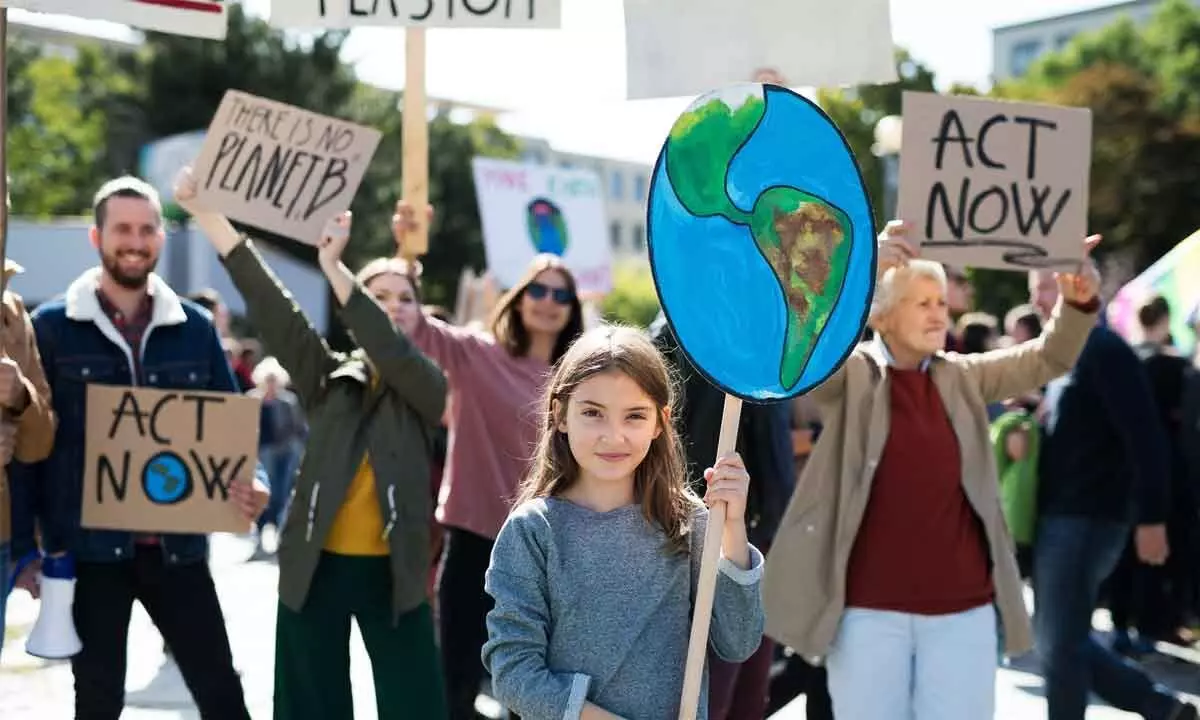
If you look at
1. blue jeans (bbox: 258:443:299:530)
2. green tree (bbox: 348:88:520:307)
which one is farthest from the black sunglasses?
green tree (bbox: 348:88:520:307)

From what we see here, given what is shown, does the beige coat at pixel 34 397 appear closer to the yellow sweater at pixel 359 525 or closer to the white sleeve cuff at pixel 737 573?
the yellow sweater at pixel 359 525

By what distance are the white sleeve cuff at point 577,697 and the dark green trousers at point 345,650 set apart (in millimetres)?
1997

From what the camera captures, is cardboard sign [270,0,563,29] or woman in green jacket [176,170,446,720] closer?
woman in green jacket [176,170,446,720]

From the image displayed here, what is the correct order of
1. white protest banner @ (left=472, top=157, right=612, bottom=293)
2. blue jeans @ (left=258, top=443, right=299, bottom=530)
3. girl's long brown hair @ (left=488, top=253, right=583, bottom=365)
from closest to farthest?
girl's long brown hair @ (left=488, top=253, right=583, bottom=365) < white protest banner @ (left=472, top=157, right=612, bottom=293) < blue jeans @ (left=258, top=443, right=299, bottom=530)

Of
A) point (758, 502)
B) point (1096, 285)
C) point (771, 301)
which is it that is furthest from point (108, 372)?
point (1096, 285)

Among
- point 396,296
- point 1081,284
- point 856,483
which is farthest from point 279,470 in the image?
point 1081,284

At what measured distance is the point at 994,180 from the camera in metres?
5.05

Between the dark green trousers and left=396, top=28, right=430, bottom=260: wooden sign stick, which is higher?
left=396, top=28, right=430, bottom=260: wooden sign stick

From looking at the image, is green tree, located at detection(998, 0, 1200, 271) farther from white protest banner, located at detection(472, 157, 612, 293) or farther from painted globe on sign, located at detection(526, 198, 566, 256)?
painted globe on sign, located at detection(526, 198, 566, 256)

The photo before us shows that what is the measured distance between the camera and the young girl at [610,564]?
118 inches

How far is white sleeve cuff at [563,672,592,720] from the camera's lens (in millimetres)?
2916

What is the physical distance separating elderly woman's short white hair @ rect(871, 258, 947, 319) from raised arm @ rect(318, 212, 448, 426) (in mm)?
1373

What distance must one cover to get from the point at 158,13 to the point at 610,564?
291 cm

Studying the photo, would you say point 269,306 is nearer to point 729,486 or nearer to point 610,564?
point 610,564
